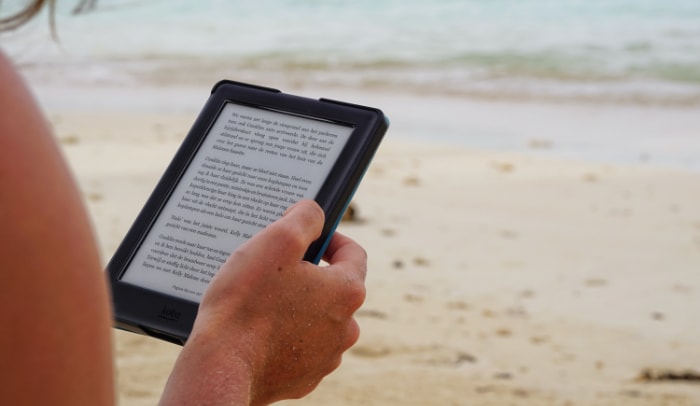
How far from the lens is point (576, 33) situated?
1538 cm

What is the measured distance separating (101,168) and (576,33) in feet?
35.3

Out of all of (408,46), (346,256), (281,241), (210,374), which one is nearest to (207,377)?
(210,374)

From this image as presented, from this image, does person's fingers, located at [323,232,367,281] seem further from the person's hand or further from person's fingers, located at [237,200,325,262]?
person's fingers, located at [237,200,325,262]

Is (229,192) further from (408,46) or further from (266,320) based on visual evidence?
(408,46)

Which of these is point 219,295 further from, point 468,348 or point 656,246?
point 656,246

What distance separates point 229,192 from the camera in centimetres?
138

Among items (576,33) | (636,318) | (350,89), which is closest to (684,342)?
(636,318)

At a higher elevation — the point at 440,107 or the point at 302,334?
the point at 302,334

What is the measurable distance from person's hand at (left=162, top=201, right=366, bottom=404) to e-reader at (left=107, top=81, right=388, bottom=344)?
18 centimetres

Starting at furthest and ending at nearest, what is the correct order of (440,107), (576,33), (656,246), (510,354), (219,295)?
(576,33), (440,107), (656,246), (510,354), (219,295)

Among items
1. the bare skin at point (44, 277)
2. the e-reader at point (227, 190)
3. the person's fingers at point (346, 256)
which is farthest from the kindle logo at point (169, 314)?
the bare skin at point (44, 277)

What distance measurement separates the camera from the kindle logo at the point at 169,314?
1.31 metres

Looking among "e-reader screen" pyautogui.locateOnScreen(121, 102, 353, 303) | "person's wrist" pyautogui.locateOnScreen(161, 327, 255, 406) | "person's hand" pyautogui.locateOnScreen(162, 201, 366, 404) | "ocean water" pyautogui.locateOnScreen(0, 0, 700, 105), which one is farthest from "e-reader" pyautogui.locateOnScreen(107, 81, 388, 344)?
"ocean water" pyautogui.locateOnScreen(0, 0, 700, 105)

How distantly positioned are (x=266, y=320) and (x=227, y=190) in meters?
0.40
